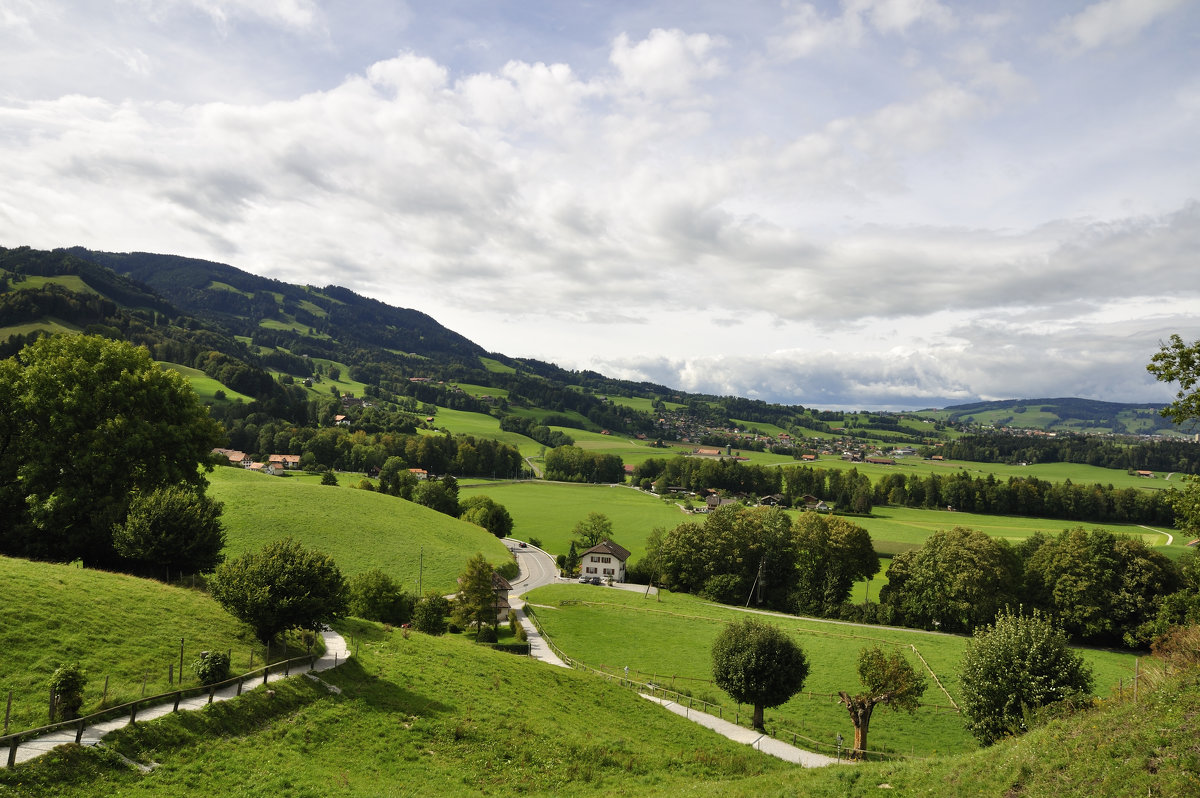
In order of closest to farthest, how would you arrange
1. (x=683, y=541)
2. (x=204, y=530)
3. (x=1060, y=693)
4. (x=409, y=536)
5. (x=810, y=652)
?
(x=1060, y=693) → (x=204, y=530) → (x=810, y=652) → (x=409, y=536) → (x=683, y=541)

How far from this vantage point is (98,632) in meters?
22.3

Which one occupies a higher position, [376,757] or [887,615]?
[376,757]

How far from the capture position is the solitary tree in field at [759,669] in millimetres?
33031

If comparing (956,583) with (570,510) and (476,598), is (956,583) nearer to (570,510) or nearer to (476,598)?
(476,598)

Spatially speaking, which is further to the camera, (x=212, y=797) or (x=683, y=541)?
(x=683, y=541)

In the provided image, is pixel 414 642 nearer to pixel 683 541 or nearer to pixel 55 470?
pixel 55 470

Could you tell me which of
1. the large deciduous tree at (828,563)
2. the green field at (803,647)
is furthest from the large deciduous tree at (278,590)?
the large deciduous tree at (828,563)

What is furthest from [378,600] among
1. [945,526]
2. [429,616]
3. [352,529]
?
[945,526]

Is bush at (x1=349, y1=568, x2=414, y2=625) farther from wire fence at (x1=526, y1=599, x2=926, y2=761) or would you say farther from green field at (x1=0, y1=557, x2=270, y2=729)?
Result: green field at (x1=0, y1=557, x2=270, y2=729)

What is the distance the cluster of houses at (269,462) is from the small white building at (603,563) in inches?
3485

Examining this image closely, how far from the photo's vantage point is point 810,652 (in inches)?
1900

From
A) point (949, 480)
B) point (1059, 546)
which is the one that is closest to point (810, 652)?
point (1059, 546)

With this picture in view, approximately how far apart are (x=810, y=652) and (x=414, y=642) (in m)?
33.7

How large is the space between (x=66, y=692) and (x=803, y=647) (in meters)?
49.7
